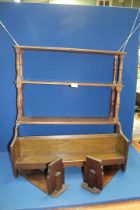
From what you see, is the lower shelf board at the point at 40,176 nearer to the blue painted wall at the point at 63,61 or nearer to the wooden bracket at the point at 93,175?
the wooden bracket at the point at 93,175

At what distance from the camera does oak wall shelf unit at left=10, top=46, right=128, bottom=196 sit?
1.88 meters

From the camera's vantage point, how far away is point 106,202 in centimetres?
158

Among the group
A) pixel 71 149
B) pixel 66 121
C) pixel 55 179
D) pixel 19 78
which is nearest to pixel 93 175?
pixel 55 179

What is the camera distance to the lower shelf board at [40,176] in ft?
5.72

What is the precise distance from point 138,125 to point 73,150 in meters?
1.76

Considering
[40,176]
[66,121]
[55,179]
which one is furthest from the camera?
[66,121]

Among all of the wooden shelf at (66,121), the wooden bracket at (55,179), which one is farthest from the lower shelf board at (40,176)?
the wooden shelf at (66,121)

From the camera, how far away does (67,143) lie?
2074 millimetres

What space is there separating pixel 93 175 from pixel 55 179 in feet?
1.06

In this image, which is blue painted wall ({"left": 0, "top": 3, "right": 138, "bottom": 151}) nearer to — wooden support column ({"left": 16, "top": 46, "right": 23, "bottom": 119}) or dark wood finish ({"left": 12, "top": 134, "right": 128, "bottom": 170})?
wooden support column ({"left": 16, "top": 46, "right": 23, "bottom": 119})

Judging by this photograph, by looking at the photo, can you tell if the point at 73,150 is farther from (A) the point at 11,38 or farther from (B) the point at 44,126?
(A) the point at 11,38

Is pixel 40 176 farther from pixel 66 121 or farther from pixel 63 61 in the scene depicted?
pixel 63 61

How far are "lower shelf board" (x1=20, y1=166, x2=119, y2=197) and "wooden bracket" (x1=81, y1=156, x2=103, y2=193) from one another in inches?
6.4

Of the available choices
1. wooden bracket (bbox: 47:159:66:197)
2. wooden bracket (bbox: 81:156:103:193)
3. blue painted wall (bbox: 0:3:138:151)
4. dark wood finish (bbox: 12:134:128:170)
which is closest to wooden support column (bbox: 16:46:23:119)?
blue painted wall (bbox: 0:3:138:151)
